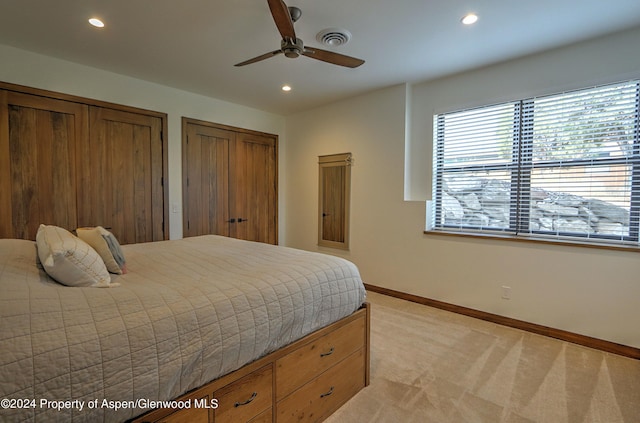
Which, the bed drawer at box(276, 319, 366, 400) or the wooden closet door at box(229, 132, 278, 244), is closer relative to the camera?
the bed drawer at box(276, 319, 366, 400)

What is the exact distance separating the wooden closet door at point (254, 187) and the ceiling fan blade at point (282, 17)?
108 inches

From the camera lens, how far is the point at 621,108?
2586 millimetres

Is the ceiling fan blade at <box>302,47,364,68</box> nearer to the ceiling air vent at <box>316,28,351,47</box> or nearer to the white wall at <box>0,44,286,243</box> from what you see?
the ceiling air vent at <box>316,28,351,47</box>

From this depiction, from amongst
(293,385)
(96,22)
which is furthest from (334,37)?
(293,385)

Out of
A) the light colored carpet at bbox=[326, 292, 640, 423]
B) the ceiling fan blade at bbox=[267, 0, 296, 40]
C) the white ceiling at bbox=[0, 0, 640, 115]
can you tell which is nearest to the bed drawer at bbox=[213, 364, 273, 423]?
the light colored carpet at bbox=[326, 292, 640, 423]

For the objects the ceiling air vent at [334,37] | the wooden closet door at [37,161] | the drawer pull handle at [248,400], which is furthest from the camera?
the wooden closet door at [37,161]

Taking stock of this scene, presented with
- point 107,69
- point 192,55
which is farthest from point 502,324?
point 107,69

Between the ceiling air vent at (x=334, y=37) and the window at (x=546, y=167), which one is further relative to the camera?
the window at (x=546, y=167)

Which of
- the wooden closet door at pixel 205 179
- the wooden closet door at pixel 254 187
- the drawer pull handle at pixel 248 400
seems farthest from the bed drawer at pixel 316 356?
the wooden closet door at pixel 254 187

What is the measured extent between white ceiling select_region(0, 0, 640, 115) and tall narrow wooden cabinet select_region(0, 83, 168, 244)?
0.52 meters

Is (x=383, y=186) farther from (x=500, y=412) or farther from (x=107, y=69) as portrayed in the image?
(x=107, y=69)

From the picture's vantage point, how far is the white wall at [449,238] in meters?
2.60

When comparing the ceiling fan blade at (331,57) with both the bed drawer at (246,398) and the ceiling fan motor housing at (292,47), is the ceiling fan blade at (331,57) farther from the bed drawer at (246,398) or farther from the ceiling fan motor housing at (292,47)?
the bed drawer at (246,398)

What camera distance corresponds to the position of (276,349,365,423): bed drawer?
1.55 meters
